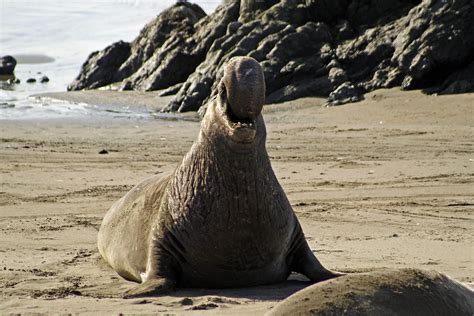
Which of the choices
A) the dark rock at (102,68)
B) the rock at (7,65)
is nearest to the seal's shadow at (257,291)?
the dark rock at (102,68)

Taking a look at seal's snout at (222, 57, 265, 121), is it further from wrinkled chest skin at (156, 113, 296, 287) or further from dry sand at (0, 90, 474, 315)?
dry sand at (0, 90, 474, 315)

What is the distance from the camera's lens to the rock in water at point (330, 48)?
18.4 meters

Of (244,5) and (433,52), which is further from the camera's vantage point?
(244,5)

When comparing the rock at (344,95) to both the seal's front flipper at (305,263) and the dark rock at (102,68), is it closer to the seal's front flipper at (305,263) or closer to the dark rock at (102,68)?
the dark rock at (102,68)

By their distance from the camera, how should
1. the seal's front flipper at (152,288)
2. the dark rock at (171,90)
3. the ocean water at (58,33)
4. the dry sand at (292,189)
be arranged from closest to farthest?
the seal's front flipper at (152,288) → the dry sand at (292,189) → the dark rock at (171,90) → the ocean water at (58,33)

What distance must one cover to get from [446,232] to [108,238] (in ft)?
9.27

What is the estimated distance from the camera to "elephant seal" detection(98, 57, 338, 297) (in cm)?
624

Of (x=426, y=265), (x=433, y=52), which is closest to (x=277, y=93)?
(x=433, y=52)

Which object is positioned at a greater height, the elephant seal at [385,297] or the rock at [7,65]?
the rock at [7,65]

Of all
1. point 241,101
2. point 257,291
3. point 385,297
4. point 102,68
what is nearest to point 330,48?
point 102,68

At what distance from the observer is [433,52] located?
18312 millimetres

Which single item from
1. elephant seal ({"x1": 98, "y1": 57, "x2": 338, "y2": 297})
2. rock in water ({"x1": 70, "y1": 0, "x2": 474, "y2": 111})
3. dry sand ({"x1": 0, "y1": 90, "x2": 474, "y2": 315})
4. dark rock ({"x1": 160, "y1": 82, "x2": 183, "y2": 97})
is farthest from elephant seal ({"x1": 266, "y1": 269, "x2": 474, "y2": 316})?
dark rock ({"x1": 160, "y1": 82, "x2": 183, "y2": 97})

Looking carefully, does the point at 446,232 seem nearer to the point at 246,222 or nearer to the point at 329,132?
the point at 246,222

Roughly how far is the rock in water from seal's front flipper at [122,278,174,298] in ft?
39.7
